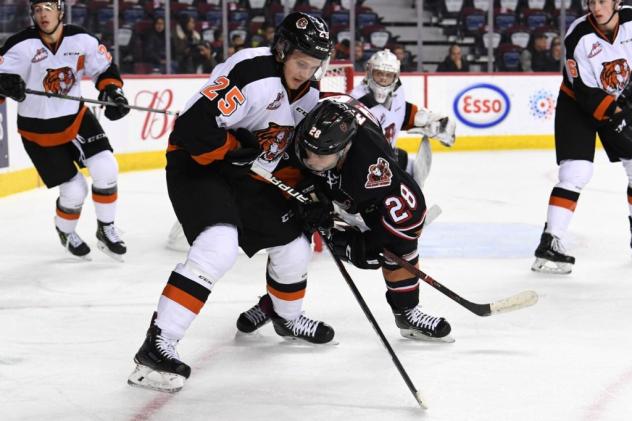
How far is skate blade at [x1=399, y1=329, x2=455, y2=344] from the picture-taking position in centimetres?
309

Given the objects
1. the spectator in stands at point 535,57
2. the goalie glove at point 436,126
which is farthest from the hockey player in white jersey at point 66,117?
the spectator in stands at point 535,57

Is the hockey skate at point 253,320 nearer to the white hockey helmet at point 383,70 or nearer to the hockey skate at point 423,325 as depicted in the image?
the hockey skate at point 423,325

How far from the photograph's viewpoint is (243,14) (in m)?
9.34

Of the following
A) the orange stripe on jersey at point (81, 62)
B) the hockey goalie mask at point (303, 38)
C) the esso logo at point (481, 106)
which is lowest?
the esso logo at point (481, 106)

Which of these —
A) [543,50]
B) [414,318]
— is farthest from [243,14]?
[414,318]

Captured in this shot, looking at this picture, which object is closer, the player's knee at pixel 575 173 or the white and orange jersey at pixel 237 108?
the white and orange jersey at pixel 237 108

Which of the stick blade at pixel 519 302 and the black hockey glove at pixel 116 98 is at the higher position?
the black hockey glove at pixel 116 98

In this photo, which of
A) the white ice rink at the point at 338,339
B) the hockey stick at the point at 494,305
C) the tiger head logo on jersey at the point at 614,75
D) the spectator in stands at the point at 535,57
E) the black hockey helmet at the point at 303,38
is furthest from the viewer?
the spectator in stands at the point at 535,57

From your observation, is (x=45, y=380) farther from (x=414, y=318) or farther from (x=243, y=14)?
(x=243, y=14)

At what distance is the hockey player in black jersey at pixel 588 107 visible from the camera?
4.00m

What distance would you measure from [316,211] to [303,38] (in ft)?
1.59

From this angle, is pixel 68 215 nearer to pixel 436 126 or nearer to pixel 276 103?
pixel 436 126

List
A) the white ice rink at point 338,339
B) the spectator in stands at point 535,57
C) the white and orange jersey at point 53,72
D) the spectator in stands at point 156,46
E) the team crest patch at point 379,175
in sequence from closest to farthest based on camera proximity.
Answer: the white ice rink at point 338,339 → the team crest patch at point 379,175 → the white and orange jersey at point 53,72 → the spectator in stands at point 156,46 → the spectator in stands at point 535,57

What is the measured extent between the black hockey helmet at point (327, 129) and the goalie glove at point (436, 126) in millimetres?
1738
